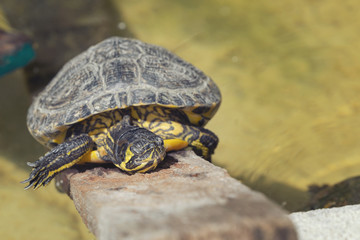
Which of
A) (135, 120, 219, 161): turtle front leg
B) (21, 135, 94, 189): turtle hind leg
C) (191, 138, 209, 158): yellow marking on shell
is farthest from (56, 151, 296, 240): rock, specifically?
(191, 138, 209, 158): yellow marking on shell

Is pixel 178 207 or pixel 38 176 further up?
pixel 178 207

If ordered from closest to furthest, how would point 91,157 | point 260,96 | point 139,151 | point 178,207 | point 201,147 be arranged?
point 178,207
point 139,151
point 91,157
point 201,147
point 260,96

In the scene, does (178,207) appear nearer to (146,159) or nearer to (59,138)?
(146,159)

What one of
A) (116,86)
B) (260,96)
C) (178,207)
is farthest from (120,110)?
(260,96)

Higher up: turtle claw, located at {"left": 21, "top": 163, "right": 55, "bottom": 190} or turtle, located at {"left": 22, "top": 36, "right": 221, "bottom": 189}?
turtle, located at {"left": 22, "top": 36, "right": 221, "bottom": 189}

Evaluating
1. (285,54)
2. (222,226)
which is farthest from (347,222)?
(285,54)

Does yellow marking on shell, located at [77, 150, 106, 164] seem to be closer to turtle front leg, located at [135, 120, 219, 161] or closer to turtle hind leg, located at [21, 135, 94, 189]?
turtle hind leg, located at [21, 135, 94, 189]

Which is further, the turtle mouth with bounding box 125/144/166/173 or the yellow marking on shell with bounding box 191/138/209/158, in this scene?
the yellow marking on shell with bounding box 191/138/209/158

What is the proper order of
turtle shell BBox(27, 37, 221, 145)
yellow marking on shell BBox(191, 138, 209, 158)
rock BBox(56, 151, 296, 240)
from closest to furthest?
rock BBox(56, 151, 296, 240)
turtle shell BBox(27, 37, 221, 145)
yellow marking on shell BBox(191, 138, 209, 158)

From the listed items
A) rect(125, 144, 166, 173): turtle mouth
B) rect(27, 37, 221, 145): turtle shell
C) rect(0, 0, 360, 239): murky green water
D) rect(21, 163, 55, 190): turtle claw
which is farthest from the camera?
rect(0, 0, 360, 239): murky green water
